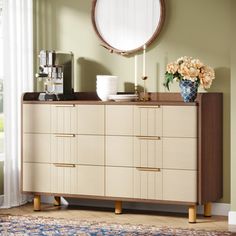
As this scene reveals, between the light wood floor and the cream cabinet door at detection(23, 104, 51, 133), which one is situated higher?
the cream cabinet door at detection(23, 104, 51, 133)

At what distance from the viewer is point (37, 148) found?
581 cm

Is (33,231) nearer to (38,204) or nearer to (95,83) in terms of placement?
(38,204)

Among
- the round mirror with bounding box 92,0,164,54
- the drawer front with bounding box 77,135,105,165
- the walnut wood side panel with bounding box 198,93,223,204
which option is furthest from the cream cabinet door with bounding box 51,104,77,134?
the walnut wood side panel with bounding box 198,93,223,204

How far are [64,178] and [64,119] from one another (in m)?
0.47

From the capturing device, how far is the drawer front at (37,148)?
579 cm

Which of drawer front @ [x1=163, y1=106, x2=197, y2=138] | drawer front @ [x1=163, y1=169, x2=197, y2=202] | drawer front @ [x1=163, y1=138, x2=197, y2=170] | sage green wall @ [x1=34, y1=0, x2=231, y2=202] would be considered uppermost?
sage green wall @ [x1=34, y1=0, x2=231, y2=202]

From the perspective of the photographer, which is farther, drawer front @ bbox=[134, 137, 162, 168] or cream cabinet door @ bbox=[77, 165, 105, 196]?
cream cabinet door @ bbox=[77, 165, 105, 196]

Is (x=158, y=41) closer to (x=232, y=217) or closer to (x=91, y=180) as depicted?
(x=91, y=180)

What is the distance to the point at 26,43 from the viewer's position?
20.2ft

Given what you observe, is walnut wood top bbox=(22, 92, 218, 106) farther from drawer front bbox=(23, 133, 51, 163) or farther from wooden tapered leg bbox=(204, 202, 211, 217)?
wooden tapered leg bbox=(204, 202, 211, 217)

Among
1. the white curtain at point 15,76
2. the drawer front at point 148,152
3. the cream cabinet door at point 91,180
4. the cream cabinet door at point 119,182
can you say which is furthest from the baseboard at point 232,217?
the white curtain at point 15,76

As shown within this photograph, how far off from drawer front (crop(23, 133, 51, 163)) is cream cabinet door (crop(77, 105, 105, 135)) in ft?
1.00

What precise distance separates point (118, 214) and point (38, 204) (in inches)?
26.5

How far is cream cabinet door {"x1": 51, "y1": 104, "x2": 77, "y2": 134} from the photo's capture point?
5.70 metres
